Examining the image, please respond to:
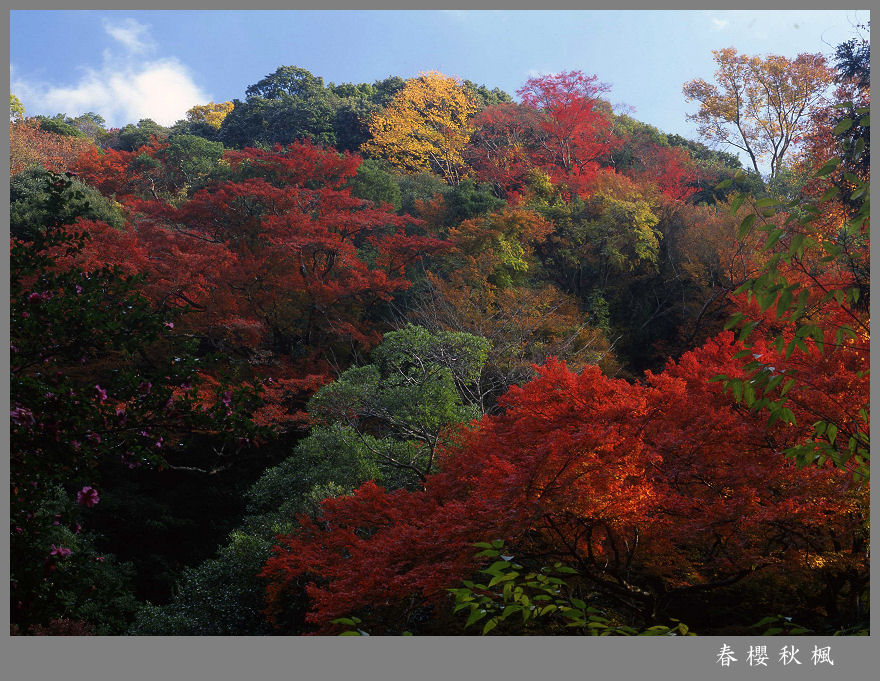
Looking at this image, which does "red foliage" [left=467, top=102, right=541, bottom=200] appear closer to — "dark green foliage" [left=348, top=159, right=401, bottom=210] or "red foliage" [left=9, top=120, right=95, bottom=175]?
"dark green foliage" [left=348, top=159, right=401, bottom=210]

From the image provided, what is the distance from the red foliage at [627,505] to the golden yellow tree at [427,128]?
12.5 metres

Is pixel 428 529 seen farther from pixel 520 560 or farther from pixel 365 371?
pixel 365 371

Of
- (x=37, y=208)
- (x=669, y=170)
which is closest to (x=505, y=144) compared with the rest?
(x=669, y=170)

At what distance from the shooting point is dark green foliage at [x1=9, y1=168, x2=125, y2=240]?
10.5 m

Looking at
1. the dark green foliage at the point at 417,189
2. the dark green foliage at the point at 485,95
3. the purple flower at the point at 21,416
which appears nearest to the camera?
the purple flower at the point at 21,416

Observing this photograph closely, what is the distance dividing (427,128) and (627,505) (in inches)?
583

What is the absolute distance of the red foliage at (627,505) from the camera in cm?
420

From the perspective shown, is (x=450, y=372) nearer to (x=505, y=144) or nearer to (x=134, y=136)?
(x=505, y=144)

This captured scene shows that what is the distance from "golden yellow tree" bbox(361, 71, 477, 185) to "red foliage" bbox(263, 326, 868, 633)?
12455 mm

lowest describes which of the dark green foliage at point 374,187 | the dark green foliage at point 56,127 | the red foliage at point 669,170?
the dark green foliage at point 374,187

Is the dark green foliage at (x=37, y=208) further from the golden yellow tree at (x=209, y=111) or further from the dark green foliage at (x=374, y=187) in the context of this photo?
the golden yellow tree at (x=209, y=111)

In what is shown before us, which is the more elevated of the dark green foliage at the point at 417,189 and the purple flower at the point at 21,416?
the dark green foliage at the point at 417,189

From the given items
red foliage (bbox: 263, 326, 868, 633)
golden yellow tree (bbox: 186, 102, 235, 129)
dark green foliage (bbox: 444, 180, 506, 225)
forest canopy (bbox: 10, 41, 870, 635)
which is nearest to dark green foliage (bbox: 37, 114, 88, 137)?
forest canopy (bbox: 10, 41, 870, 635)

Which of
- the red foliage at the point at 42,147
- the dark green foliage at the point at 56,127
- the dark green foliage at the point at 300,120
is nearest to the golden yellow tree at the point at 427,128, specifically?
the dark green foliage at the point at 300,120
